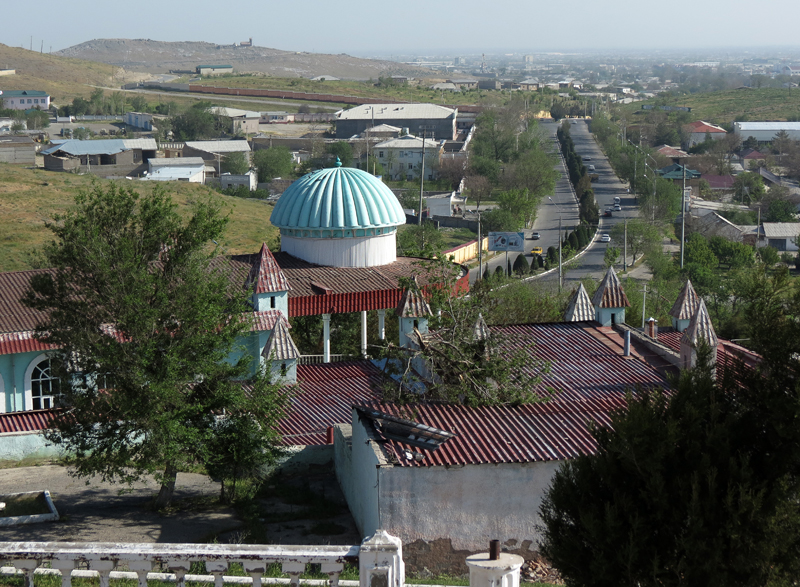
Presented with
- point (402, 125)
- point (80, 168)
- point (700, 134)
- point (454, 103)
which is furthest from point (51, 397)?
point (454, 103)

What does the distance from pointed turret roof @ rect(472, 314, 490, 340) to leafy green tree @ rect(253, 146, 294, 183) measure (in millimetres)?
70538

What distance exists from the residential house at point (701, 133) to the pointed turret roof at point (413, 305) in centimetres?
10883

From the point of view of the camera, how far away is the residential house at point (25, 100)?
460 ft

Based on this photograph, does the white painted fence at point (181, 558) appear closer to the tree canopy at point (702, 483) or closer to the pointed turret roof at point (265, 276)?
the tree canopy at point (702, 483)

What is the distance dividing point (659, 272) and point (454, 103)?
394ft

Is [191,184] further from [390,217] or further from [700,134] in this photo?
[700,134]

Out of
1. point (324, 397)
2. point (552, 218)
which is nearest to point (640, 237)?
point (552, 218)

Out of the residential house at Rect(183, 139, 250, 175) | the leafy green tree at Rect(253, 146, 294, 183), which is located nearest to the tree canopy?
the leafy green tree at Rect(253, 146, 294, 183)

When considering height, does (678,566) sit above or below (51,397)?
above

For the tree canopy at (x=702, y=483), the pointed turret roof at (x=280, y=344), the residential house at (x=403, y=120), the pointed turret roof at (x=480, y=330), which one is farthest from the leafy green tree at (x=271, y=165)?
the tree canopy at (x=702, y=483)

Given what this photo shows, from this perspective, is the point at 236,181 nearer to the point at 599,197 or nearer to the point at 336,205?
the point at 599,197

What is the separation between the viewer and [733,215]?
73.8m

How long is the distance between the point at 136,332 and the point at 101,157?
245 feet

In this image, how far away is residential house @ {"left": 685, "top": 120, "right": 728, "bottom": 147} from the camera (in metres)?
123
